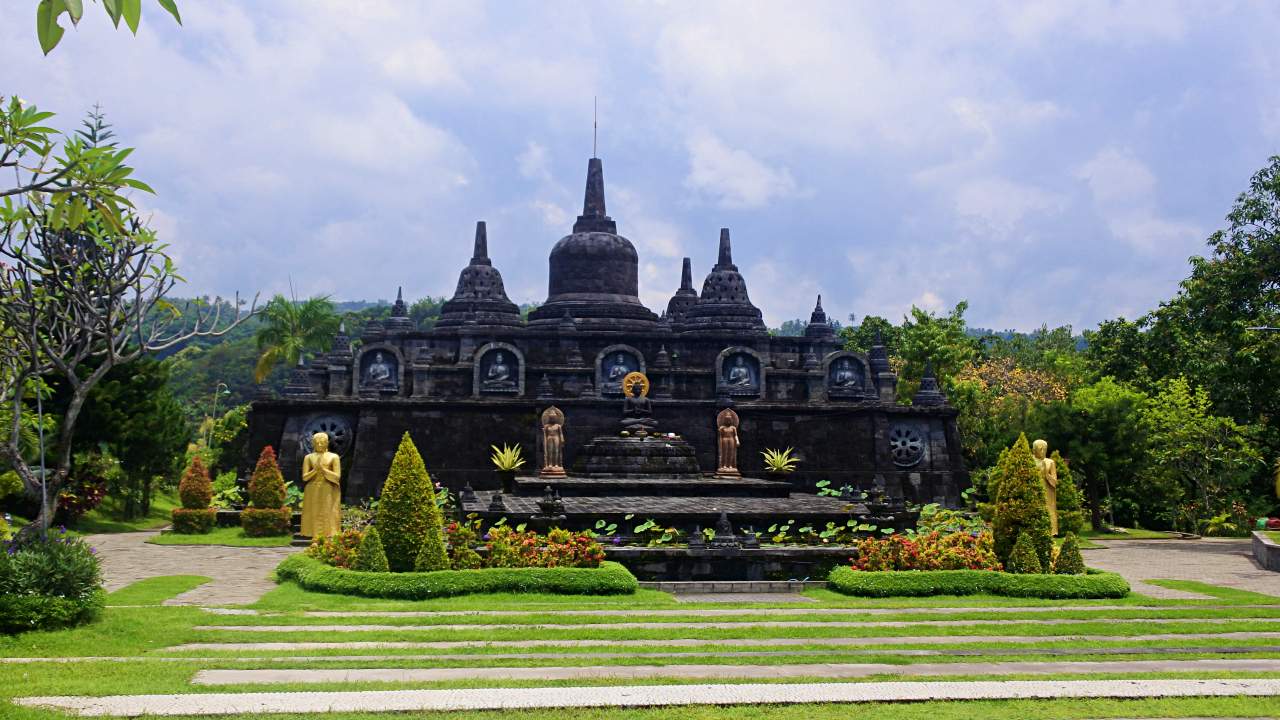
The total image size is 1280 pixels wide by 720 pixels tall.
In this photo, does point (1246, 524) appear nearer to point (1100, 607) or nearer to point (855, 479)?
point (855, 479)

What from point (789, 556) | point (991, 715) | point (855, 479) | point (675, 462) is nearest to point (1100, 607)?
point (789, 556)

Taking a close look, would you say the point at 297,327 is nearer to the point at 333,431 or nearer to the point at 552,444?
the point at 333,431

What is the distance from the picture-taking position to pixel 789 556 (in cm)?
2220

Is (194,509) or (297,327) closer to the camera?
(194,509)

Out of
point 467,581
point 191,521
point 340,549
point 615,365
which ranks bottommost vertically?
point 467,581

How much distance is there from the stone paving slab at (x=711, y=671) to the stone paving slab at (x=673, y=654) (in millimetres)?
477

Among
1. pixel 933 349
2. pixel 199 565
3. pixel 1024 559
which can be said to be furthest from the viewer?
pixel 933 349

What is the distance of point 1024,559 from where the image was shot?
20.6 metres

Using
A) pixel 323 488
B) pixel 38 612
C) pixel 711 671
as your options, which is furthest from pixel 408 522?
pixel 711 671

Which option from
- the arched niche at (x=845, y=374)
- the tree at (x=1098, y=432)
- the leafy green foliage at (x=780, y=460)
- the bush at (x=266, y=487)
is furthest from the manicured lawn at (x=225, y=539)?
the tree at (x=1098, y=432)

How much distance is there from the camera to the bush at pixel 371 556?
19.4 meters

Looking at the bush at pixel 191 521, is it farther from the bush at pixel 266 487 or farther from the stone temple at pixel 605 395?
the stone temple at pixel 605 395

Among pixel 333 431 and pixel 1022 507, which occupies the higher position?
pixel 333 431

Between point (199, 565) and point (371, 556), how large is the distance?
7.42 meters
